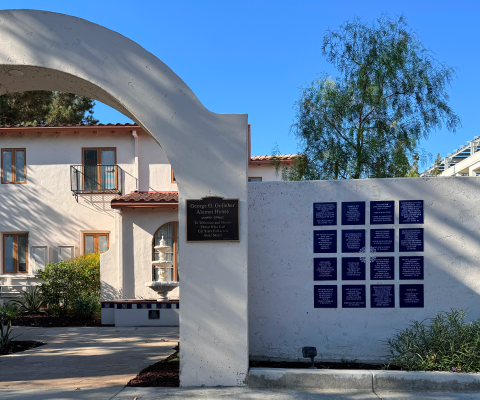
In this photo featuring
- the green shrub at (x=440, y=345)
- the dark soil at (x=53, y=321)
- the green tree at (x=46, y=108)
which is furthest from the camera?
the green tree at (x=46, y=108)

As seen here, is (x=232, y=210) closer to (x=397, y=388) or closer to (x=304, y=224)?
(x=304, y=224)

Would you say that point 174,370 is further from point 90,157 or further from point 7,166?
point 7,166

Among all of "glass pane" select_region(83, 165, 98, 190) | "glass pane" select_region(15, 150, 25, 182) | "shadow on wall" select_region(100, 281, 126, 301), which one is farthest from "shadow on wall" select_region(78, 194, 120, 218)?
"shadow on wall" select_region(100, 281, 126, 301)

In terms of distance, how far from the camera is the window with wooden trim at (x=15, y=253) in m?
16.7

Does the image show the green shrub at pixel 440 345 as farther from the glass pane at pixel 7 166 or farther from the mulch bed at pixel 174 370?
the glass pane at pixel 7 166

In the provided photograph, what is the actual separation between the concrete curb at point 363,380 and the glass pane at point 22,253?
531 inches

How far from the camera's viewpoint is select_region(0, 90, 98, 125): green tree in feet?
86.6

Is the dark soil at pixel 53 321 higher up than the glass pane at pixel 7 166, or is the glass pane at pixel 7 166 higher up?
the glass pane at pixel 7 166

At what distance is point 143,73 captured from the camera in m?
5.91

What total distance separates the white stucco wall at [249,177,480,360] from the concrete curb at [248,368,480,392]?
899 millimetres

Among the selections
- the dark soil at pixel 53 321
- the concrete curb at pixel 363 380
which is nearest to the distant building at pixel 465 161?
the dark soil at pixel 53 321

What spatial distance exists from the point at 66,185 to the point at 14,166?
6.67 feet

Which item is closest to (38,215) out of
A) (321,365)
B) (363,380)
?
(321,365)

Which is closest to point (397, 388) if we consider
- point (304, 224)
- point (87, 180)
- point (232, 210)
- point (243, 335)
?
point (243, 335)
